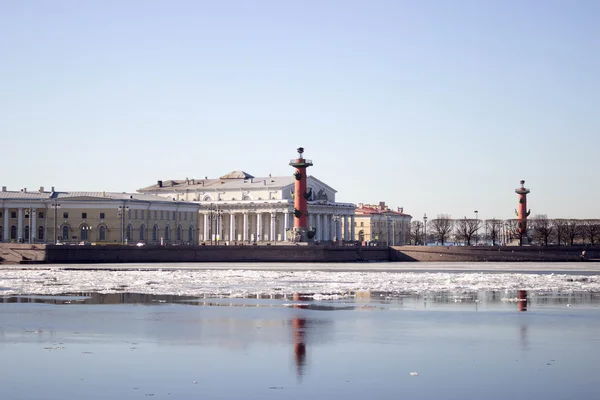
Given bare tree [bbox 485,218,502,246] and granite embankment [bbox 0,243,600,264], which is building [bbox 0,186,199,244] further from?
bare tree [bbox 485,218,502,246]

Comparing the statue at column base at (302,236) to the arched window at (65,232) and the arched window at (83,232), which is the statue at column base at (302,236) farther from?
the arched window at (65,232)

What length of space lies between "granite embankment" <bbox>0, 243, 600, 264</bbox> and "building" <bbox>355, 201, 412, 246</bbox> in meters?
58.7

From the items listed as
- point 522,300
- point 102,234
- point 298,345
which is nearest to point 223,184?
point 102,234

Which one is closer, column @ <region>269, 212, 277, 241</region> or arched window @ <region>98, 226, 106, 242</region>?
arched window @ <region>98, 226, 106, 242</region>

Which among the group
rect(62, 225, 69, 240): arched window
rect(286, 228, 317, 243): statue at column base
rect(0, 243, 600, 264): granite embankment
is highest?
rect(62, 225, 69, 240): arched window

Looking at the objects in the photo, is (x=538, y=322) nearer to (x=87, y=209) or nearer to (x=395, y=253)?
(x=395, y=253)

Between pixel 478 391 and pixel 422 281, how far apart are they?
1126 inches

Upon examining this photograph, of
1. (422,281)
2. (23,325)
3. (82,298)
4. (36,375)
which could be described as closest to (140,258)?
(422,281)

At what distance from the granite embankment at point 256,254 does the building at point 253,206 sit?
3162 cm

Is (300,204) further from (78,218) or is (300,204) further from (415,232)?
(415,232)

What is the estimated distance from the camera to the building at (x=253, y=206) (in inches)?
4316

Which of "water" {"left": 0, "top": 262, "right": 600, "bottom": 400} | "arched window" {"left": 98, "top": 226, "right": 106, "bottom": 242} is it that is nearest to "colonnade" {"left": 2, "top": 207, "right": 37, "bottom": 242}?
"arched window" {"left": 98, "top": 226, "right": 106, "bottom": 242}

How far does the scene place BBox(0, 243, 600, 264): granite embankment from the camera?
69688 mm

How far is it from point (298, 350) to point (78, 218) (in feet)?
236
